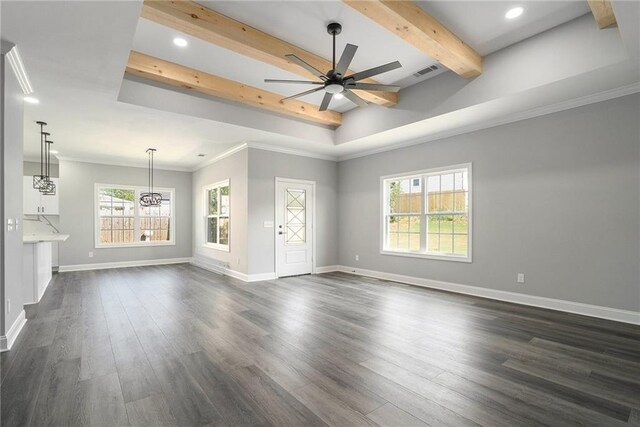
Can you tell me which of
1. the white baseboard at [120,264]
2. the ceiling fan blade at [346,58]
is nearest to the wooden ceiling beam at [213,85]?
the ceiling fan blade at [346,58]

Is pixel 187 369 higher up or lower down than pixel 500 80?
lower down

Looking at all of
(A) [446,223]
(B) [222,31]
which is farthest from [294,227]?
(B) [222,31]

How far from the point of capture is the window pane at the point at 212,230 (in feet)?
25.9

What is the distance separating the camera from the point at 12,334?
9.89 feet

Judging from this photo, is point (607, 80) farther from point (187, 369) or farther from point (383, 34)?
point (187, 369)

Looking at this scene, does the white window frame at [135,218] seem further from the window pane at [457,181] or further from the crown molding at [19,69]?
the window pane at [457,181]

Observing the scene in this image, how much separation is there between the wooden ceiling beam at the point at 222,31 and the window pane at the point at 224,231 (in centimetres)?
433

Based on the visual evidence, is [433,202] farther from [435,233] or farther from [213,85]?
[213,85]

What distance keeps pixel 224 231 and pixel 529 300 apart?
6.08 meters

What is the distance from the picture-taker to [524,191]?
4.52m

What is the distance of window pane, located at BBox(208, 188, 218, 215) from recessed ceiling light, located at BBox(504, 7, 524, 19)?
664cm

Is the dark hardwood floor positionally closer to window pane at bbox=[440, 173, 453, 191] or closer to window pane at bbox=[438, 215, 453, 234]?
window pane at bbox=[438, 215, 453, 234]

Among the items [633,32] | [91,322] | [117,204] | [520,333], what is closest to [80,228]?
[117,204]

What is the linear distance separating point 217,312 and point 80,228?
5870 mm
